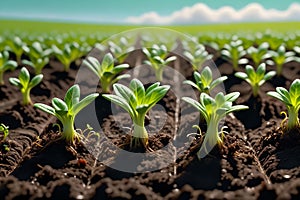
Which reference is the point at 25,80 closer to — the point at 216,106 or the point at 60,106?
the point at 60,106

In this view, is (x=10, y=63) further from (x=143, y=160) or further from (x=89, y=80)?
(x=143, y=160)

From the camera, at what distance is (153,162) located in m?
3.04

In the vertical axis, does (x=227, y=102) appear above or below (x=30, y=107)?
above

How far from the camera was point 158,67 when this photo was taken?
18.3ft

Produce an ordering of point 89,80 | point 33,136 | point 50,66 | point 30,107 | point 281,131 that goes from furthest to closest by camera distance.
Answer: point 50,66 < point 89,80 < point 30,107 < point 33,136 < point 281,131

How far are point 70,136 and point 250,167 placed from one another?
1.35 m

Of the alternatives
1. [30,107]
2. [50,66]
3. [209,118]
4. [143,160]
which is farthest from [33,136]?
[50,66]

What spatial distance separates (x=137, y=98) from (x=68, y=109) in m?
0.52

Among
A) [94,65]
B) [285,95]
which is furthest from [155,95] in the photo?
[94,65]

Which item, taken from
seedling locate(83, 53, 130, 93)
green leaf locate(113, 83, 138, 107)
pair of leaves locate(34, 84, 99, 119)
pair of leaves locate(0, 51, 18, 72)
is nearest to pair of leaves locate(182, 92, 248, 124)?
green leaf locate(113, 83, 138, 107)

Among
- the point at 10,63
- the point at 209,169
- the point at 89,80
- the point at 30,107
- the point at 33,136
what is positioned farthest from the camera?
the point at 89,80

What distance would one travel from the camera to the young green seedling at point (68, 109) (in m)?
3.18

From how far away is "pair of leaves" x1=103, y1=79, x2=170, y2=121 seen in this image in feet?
10.1

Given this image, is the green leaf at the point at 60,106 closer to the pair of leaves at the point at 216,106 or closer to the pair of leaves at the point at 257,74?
the pair of leaves at the point at 216,106
